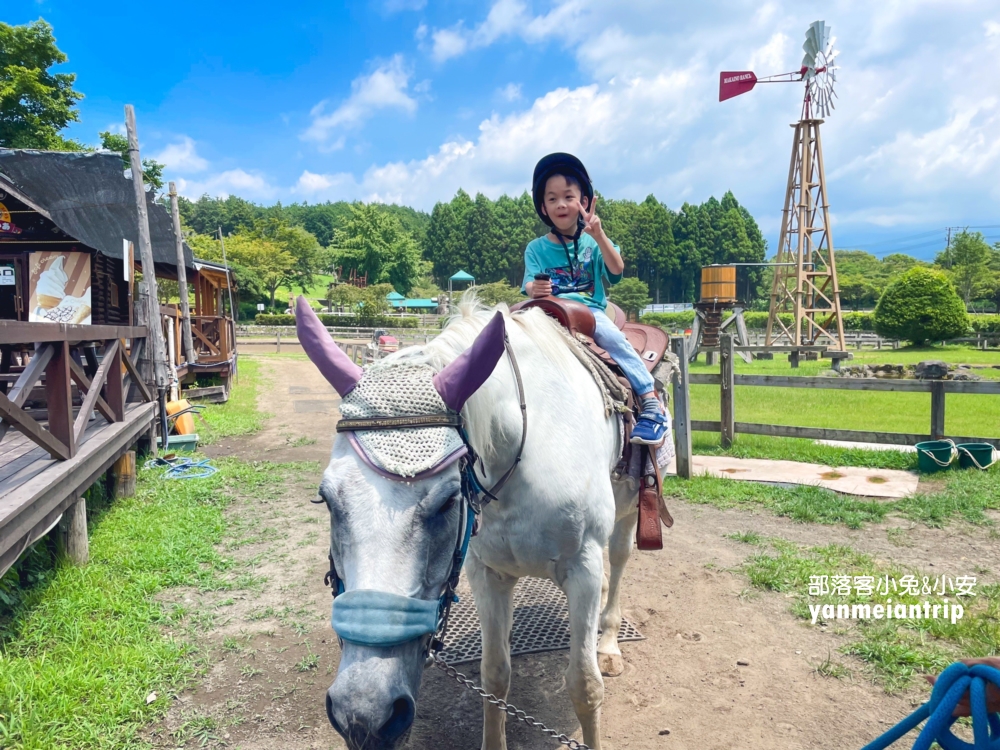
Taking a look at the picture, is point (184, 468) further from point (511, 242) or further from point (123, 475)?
point (511, 242)

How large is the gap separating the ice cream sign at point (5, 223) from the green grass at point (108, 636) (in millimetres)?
7862

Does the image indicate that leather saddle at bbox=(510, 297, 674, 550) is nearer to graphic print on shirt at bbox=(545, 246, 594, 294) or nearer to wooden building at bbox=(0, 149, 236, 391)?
graphic print on shirt at bbox=(545, 246, 594, 294)

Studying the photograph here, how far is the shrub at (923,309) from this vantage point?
28406mm

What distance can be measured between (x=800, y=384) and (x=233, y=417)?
33.0 feet

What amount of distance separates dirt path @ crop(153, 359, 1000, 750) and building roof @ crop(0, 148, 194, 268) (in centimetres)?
771

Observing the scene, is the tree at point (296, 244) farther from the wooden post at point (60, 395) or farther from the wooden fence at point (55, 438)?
the wooden post at point (60, 395)

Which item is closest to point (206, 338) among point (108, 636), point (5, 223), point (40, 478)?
point (5, 223)

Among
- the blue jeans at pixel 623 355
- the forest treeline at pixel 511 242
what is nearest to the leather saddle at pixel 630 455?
the blue jeans at pixel 623 355

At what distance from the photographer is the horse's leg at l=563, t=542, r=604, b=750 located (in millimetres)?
2457

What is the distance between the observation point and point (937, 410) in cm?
733

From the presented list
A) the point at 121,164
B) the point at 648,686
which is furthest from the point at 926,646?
the point at 121,164

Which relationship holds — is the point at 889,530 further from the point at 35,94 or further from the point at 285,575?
the point at 35,94

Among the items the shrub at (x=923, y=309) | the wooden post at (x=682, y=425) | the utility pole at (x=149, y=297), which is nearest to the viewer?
the wooden post at (x=682, y=425)

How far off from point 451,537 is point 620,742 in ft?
6.72
